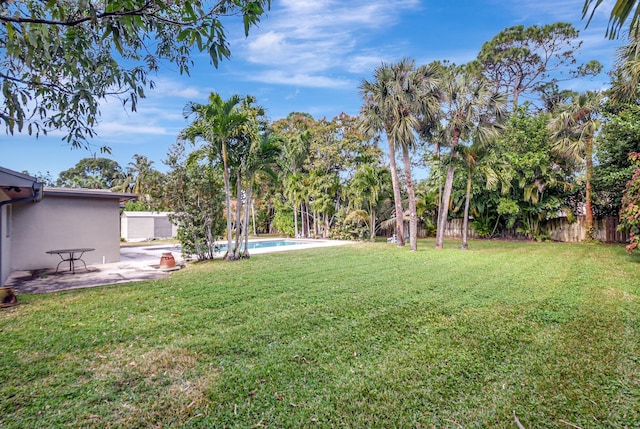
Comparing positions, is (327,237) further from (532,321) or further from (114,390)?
(114,390)

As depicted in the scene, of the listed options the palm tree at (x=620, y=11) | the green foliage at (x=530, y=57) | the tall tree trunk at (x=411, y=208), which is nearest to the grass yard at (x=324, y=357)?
the palm tree at (x=620, y=11)

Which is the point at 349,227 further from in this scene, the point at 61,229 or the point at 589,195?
the point at 61,229

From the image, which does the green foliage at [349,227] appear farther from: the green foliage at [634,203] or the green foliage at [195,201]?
the green foliage at [634,203]

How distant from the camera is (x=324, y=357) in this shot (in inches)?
131

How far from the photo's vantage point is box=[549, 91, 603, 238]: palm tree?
46.8 ft

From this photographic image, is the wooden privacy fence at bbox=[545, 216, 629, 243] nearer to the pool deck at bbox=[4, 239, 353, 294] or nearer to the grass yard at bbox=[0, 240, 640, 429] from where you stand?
the grass yard at bbox=[0, 240, 640, 429]

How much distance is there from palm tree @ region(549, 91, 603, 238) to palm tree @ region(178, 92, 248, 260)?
46.9 feet

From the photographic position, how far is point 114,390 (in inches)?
107

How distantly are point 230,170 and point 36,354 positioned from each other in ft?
25.3

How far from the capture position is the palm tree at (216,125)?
950cm

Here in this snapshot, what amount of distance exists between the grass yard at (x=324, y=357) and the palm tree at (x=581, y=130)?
10979 millimetres

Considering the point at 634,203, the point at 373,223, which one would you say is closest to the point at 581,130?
the point at 634,203

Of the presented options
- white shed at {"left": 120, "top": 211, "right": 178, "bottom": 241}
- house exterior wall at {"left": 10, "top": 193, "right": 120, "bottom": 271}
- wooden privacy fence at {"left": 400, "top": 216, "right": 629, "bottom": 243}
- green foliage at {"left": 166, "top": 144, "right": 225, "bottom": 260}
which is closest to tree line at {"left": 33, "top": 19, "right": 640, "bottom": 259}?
green foliage at {"left": 166, "top": 144, "right": 225, "bottom": 260}

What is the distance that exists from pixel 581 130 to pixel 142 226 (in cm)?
2448
